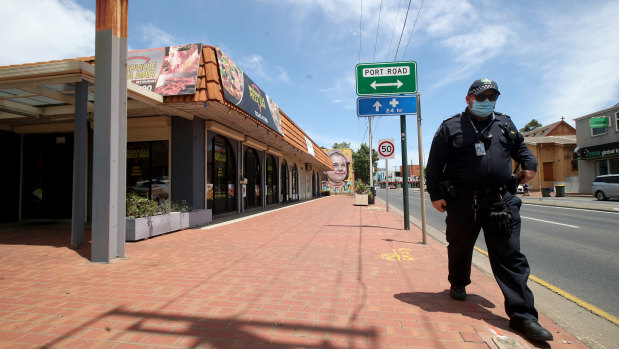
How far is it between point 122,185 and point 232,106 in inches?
158

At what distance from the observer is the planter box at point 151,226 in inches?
248

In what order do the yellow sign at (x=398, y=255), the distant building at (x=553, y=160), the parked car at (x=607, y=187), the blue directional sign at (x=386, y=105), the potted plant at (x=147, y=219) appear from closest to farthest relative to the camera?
1. the yellow sign at (x=398, y=255)
2. the potted plant at (x=147, y=219)
3. the blue directional sign at (x=386, y=105)
4. the parked car at (x=607, y=187)
5. the distant building at (x=553, y=160)

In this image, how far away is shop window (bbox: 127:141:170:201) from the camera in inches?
361

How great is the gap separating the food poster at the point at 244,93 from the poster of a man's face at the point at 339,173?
30.1m

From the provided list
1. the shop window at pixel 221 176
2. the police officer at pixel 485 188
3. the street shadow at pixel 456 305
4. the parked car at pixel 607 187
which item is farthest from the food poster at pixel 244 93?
the parked car at pixel 607 187

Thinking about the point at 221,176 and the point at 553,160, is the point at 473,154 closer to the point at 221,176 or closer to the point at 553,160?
the point at 221,176

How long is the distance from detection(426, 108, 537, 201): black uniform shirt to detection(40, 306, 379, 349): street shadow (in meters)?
1.53

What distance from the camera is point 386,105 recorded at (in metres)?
7.55

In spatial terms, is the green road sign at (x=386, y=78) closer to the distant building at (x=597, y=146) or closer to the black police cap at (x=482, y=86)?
the black police cap at (x=482, y=86)

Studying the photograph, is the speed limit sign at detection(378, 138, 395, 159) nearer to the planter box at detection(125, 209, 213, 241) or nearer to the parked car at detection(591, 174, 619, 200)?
the planter box at detection(125, 209, 213, 241)

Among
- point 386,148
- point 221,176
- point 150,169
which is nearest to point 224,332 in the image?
point 150,169

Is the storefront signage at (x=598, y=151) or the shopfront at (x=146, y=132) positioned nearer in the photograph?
the shopfront at (x=146, y=132)

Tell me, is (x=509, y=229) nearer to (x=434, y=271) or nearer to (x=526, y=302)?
(x=526, y=302)

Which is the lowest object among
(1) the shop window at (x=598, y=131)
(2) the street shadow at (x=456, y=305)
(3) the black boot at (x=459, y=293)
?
(2) the street shadow at (x=456, y=305)
